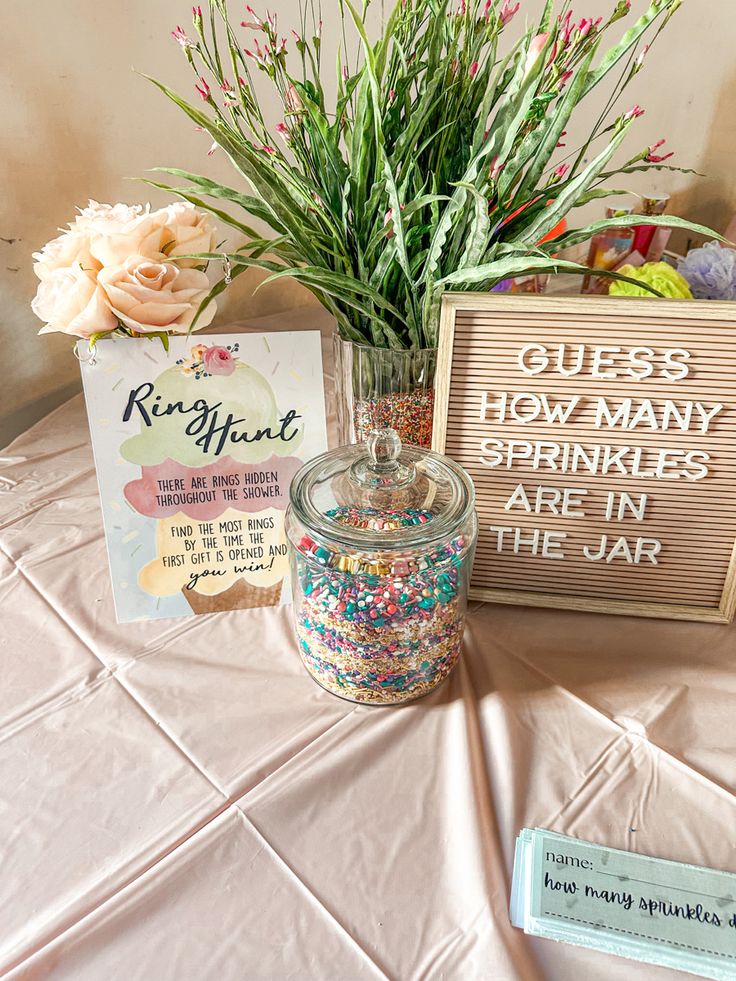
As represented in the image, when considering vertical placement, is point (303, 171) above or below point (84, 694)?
above

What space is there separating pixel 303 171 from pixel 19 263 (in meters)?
0.60

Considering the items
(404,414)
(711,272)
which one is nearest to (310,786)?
(404,414)

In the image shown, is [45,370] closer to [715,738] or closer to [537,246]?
[537,246]

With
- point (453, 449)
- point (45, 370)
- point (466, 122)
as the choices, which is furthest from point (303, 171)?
point (45, 370)

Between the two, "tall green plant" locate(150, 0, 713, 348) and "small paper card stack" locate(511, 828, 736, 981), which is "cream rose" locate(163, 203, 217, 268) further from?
"small paper card stack" locate(511, 828, 736, 981)

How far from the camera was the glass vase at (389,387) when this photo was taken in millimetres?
781

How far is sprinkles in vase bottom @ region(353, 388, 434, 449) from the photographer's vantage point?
2.63 ft

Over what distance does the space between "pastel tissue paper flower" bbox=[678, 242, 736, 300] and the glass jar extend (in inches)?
24.8

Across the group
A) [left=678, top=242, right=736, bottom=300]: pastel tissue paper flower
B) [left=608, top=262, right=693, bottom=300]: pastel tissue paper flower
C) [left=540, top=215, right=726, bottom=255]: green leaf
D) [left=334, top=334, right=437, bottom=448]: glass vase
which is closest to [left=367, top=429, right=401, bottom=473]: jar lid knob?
[left=334, top=334, right=437, bottom=448]: glass vase

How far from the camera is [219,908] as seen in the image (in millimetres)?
521

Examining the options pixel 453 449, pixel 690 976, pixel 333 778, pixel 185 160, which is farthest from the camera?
pixel 185 160

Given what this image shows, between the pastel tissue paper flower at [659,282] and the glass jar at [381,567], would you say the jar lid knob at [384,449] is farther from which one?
the pastel tissue paper flower at [659,282]

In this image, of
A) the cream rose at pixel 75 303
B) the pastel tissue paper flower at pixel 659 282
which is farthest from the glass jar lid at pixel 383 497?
the pastel tissue paper flower at pixel 659 282

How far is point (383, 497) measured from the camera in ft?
2.16
